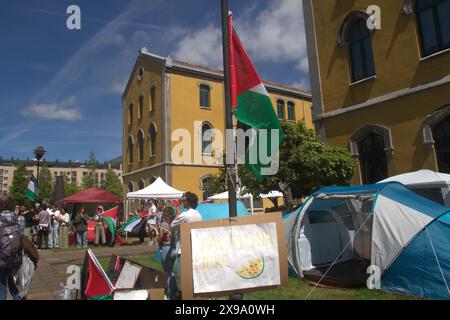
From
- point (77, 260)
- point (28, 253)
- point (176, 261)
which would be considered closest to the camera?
point (28, 253)

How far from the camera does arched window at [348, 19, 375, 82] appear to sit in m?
13.4

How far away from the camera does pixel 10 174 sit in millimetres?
103750

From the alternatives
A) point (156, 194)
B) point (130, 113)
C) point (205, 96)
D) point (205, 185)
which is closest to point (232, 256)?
point (156, 194)

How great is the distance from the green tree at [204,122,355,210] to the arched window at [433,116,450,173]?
8.59 ft

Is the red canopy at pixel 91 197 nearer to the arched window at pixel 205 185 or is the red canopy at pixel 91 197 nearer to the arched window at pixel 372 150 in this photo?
the arched window at pixel 205 185

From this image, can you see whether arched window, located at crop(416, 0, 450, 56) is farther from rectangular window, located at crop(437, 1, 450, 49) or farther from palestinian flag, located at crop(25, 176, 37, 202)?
palestinian flag, located at crop(25, 176, 37, 202)

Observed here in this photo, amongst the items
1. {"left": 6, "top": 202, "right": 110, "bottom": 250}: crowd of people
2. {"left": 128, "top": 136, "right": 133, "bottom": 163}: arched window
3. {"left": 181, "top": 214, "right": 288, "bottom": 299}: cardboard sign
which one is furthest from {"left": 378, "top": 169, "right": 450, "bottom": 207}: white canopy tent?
{"left": 128, "top": 136, "right": 133, "bottom": 163}: arched window

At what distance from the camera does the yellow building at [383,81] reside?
11328 mm

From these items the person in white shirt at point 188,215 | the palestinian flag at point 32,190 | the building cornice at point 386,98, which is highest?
the building cornice at point 386,98

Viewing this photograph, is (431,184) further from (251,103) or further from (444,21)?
(251,103)

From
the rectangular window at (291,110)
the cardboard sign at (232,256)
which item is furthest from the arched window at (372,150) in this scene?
the rectangular window at (291,110)

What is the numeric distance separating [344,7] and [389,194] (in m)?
9.71
